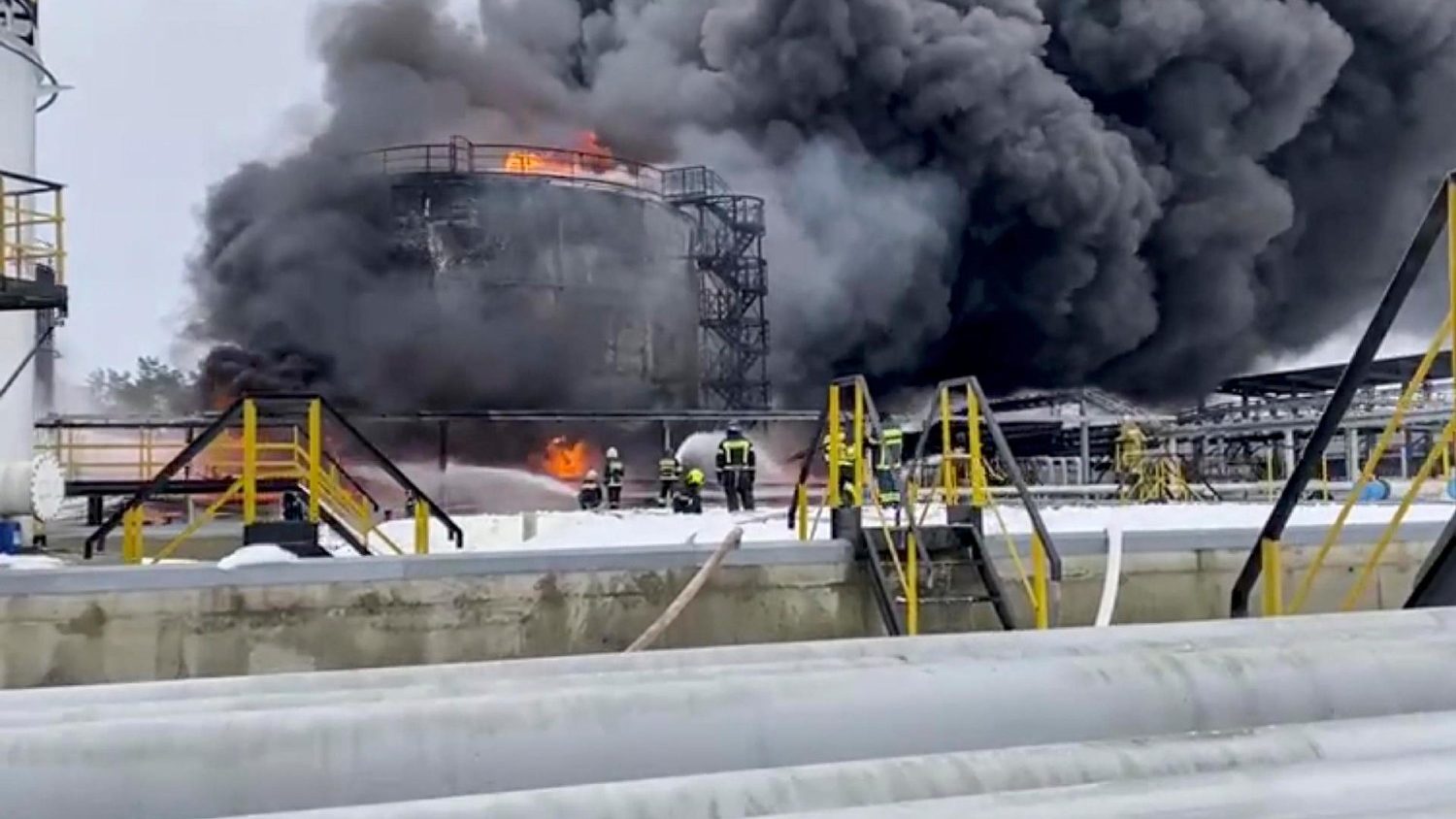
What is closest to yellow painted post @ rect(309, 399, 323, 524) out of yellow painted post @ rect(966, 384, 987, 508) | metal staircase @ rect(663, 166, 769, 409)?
yellow painted post @ rect(966, 384, 987, 508)

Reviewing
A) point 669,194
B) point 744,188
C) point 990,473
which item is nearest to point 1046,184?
point 744,188

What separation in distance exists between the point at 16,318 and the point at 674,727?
11.2 metres

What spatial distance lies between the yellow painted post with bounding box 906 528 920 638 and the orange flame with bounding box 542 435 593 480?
15978mm

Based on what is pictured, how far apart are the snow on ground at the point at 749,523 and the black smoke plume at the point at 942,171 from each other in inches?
426

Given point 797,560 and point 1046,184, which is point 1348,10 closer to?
point 1046,184

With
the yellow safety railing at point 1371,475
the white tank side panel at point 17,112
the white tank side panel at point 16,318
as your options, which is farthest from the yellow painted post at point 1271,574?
the white tank side panel at point 17,112

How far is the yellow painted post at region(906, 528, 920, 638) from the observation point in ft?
20.3

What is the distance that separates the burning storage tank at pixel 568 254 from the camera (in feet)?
73.2

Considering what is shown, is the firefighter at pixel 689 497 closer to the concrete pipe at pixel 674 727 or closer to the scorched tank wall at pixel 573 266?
the scorched tank wall at pixel 573 266

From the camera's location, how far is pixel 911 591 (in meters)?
6.24

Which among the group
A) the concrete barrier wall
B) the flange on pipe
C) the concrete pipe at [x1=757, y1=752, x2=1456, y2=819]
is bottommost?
the concrete barrier wall

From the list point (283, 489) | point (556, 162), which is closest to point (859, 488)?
point (283, 489)

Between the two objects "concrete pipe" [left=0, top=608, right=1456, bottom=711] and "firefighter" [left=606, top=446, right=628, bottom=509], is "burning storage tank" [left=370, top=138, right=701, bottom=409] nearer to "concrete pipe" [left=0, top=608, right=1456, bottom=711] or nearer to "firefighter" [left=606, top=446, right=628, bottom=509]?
"firefighter" [left=606, top=446, right=628, bottom=509]

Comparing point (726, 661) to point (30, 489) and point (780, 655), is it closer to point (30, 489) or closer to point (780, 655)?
point (780, 655)
